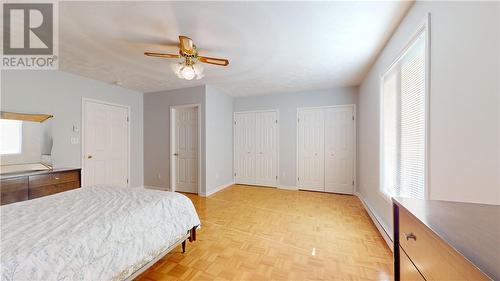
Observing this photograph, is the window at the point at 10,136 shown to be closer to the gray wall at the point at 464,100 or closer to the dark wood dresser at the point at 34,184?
the dark wood dresser at the point at 34,184

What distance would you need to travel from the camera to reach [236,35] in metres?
2.11

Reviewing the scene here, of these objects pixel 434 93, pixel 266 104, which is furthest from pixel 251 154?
pixel 434 93

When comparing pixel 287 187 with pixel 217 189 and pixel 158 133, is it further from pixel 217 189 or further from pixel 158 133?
pixel 158 133

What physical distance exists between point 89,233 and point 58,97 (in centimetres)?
327

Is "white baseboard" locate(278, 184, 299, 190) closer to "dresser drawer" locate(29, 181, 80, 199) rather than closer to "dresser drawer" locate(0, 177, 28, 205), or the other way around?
"dresser drawer" locate(29, 181, 80, 199)

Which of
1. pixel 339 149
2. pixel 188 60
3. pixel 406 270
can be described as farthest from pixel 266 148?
pixel 406 270

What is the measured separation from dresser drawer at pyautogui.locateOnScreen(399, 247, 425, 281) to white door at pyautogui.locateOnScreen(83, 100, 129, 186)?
465 cm

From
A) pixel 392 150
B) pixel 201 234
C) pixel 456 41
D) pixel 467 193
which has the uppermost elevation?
pixel 456 41

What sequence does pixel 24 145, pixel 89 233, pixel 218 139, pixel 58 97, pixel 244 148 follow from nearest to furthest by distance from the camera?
pixel 89 233, pixel 24 145, pixel 58 97, pixel 218 139, pixel 244 148

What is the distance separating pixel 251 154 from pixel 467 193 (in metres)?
4.15

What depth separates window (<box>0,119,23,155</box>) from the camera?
2.54 metres

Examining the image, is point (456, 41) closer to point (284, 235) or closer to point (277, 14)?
point (277, 14)

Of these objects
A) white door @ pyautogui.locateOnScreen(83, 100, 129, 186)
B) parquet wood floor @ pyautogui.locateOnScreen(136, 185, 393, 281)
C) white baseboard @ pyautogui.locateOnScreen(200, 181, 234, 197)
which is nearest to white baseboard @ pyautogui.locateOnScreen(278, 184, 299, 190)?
parquet wood floor @ pyautogui.locateOnScreen(136, 185, 393, 281)

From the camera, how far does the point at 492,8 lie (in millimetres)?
883
